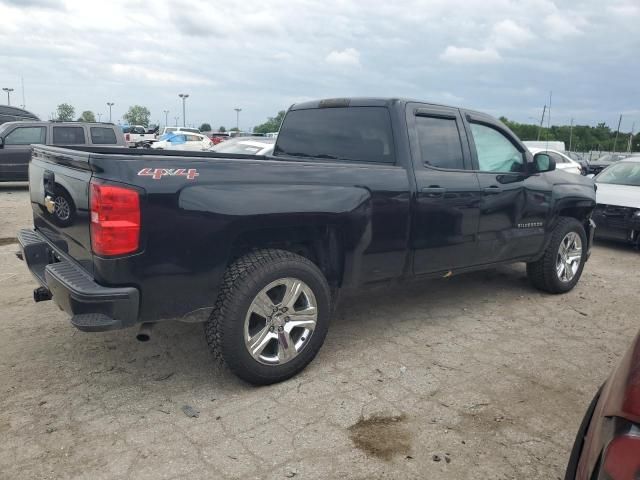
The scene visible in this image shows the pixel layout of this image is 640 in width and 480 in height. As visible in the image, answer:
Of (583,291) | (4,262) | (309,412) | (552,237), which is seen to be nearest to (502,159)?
(552,237)

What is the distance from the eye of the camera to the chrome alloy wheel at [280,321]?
3299 mm

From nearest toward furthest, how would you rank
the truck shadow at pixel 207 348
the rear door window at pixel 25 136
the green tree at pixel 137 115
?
1. the truck shadow at pixel 207 348
2. the rear door window at pixel 25 136
3. the green tree at pixel 137 115

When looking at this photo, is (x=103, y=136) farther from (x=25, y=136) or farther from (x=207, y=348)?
(x=207, y=348)

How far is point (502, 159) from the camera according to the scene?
4.97 metres

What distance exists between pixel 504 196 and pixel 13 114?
750 inches

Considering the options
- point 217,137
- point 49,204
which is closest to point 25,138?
point 49,204

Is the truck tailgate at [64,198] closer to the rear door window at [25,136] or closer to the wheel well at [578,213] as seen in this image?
the wheel well at [578,213]

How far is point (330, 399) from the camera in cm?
329

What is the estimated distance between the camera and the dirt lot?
267 centimetres

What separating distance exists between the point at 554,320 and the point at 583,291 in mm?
1299

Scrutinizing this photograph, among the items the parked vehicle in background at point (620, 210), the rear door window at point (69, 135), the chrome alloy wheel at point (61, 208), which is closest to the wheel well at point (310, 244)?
the chrome alloy wheel at point (61, 208)

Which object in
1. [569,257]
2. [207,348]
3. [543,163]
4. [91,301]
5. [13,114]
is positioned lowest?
[207,348]

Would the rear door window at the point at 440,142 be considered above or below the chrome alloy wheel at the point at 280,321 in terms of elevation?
above

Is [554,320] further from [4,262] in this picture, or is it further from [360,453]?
[4,262]
